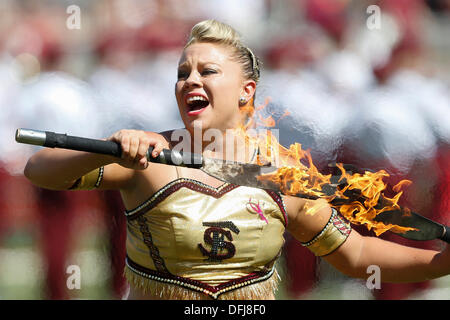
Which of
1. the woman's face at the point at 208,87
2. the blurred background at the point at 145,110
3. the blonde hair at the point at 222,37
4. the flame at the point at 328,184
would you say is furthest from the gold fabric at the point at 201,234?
the blurred background at the point at 145,110

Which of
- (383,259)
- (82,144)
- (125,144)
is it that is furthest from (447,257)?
(82,144)

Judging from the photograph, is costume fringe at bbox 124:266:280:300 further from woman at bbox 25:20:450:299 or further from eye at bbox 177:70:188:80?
eye at bbox 177:70:188:80

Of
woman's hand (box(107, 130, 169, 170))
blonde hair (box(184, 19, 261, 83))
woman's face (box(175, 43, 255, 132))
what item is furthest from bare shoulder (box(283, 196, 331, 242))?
woman's hand (box(107, 130, 169, 170))

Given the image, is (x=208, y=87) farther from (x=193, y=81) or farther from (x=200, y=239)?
(x=200, y=239)

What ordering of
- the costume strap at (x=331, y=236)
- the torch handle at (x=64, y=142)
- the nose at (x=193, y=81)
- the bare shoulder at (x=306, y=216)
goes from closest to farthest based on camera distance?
1. the torch handle at (x=64, y=142)
2. the nose at (x=193, y=81)
3. the bare shoulder at (x=306, y=216)
4. the costume strap at (x=331, y=236)

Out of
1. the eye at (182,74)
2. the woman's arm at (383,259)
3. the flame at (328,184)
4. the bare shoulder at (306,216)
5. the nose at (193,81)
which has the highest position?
the eye at (182,74)

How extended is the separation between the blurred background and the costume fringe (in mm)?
1106

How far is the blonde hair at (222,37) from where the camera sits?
6.75 ft

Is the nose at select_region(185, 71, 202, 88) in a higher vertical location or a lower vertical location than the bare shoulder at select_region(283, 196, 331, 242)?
higher

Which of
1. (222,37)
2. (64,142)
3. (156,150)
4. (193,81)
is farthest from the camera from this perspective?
(222,37)

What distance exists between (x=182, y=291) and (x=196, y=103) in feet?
2.39

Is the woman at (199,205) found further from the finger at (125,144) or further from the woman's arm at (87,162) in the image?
the finger at (125,144)

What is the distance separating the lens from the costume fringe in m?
1.88

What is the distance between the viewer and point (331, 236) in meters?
2.20
